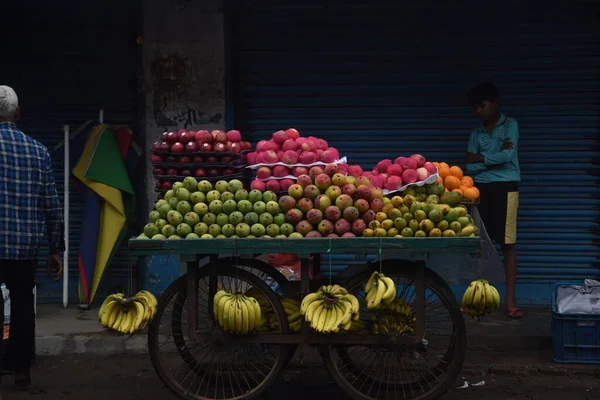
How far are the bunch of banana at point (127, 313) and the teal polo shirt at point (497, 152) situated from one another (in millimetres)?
3590

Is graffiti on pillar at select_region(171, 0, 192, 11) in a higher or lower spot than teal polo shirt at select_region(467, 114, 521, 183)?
higher

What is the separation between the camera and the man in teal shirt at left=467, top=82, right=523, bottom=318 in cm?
778

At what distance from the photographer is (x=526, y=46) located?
28.5 feet

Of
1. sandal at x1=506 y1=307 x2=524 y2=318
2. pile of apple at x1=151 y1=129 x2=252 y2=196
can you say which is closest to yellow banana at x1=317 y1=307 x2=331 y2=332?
pile of apple at x1=151 y1=129 x2=252 y2=196

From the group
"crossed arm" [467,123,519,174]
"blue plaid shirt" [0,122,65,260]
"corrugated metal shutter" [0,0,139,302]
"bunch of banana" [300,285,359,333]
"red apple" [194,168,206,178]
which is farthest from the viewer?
"corrugated metal shutter" [0,0,139,302]

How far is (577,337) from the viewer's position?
21.7ft

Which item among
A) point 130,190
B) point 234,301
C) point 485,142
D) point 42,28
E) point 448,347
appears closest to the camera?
point 234,301

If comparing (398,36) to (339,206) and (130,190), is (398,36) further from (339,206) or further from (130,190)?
(339,206)

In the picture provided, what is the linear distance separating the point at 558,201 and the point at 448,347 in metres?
3.49

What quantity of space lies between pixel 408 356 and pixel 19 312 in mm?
2604

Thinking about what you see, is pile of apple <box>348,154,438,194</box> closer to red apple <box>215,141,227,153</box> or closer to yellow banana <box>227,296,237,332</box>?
red apple <box>215,141,227,153</box>

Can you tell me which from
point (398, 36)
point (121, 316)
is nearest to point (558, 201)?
point (398, 36)

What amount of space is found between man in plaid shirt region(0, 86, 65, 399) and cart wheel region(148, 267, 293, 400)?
95cm

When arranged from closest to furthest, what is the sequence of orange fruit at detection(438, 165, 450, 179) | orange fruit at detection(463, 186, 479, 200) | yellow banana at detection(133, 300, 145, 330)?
yellow banana at detection(133, 300, 145, 330) < orange fruit at detection(463, 186, 479, 200) < orange fruit at detection(438, 165, 450, 179)
